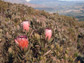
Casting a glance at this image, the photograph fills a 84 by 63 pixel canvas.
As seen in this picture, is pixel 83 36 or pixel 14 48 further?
pixel 83 36

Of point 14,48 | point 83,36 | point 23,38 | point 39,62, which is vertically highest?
point 23,38

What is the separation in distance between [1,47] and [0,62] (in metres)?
0.36

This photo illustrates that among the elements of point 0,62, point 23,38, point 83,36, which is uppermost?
point 23,38

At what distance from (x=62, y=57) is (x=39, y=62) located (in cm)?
71

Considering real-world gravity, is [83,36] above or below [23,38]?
below

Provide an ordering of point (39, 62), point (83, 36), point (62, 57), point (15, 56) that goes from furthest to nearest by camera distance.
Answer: point (83, 36)
point (62, 57)
point (15, 56)
point (39, 62)

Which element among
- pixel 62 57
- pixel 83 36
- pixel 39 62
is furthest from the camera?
pixel 83 36

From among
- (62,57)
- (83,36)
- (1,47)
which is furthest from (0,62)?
(83,36)

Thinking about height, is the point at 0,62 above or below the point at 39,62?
below

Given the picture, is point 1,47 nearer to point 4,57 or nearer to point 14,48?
point 4,57

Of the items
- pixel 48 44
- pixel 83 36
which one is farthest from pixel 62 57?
pixel 83 36

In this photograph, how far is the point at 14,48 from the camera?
2.18 m

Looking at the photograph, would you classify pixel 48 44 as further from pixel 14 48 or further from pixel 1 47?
pixel 1 47

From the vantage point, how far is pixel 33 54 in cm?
223
